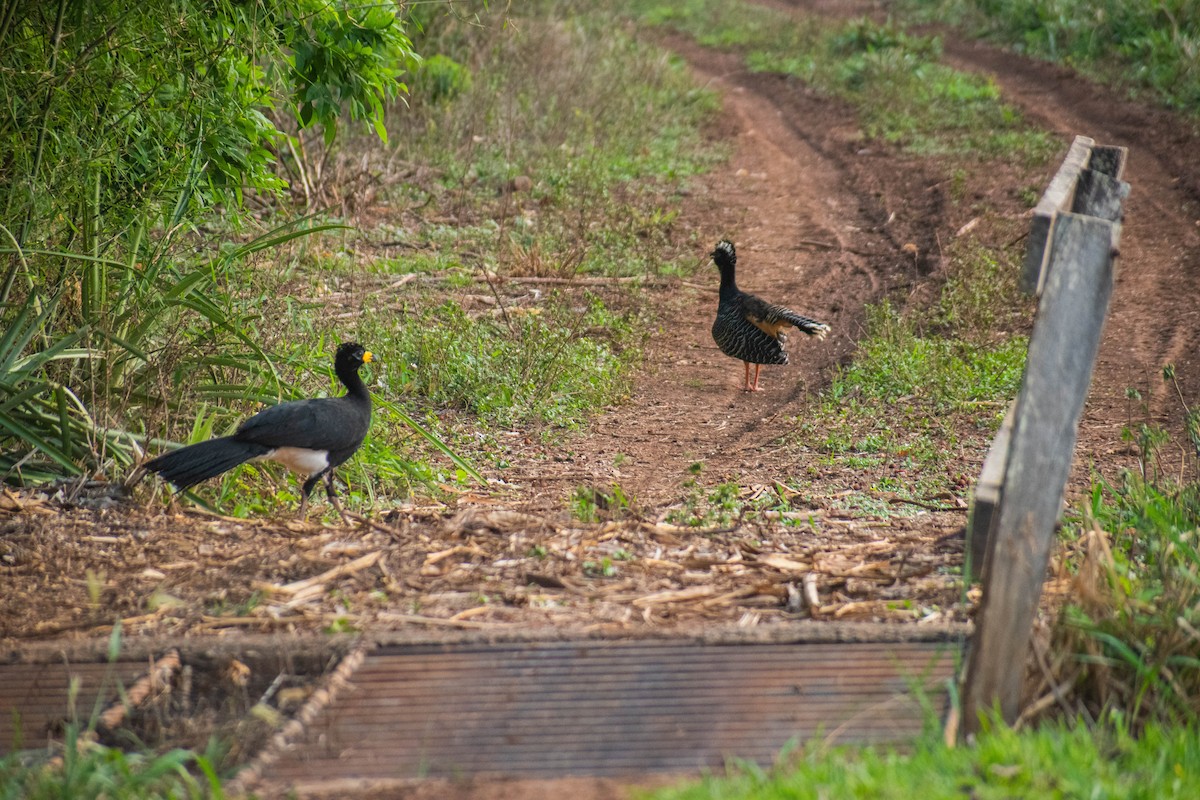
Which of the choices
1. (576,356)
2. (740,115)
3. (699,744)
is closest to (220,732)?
(699,744)

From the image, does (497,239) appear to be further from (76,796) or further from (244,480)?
(76,796)

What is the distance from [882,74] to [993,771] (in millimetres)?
17997

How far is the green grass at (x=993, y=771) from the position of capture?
118 inches

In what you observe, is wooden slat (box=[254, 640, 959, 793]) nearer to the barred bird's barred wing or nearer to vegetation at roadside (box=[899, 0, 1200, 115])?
the barred bird's barred wing

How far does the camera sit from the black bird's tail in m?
5.22

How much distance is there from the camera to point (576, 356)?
927 cm

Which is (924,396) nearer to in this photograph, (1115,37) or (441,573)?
(441,573)

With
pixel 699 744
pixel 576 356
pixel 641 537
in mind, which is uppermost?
pixel 699 744

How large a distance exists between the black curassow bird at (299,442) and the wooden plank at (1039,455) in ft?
10.8

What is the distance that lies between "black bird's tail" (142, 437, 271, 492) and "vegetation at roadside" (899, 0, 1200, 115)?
586 inches

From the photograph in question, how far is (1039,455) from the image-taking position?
3375 mm

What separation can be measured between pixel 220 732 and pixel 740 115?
16691 mm

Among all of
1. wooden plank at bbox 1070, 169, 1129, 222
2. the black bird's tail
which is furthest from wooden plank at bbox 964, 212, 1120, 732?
the black bird's tail

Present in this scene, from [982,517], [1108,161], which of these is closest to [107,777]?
[982,517]
